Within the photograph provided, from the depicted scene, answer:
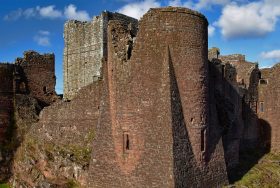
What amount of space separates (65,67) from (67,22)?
3.81 metres

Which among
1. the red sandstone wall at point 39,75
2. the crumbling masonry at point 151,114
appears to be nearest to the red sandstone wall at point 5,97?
the red sandstone wall at point 39,75

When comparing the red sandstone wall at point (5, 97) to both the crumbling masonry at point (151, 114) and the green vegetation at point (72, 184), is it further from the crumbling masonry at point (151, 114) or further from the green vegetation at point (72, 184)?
the green vegetation at point (72, 184)

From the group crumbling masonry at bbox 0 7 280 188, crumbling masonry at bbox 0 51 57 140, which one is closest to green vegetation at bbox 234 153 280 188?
crumbling masonry at bbox 0 7 280 188

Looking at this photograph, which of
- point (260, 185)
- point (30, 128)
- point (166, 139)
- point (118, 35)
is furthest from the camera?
point (30, 128)

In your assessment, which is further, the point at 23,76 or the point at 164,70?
the point at 23,76

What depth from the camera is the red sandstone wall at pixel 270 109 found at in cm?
2881

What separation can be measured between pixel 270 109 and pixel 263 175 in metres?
7.87

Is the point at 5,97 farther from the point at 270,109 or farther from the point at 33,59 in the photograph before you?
the point at 270,109

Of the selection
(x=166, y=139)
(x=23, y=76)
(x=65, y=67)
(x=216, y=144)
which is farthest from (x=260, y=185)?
(x=65, y=67)

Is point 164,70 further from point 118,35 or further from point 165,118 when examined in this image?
point 118,35

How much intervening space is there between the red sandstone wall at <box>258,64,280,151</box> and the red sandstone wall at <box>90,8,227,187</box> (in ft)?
39.4

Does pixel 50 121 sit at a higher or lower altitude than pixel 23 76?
lower

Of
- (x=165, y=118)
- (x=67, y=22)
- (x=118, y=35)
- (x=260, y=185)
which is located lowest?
(x=260, y=185)

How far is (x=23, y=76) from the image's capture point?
27328 mm
